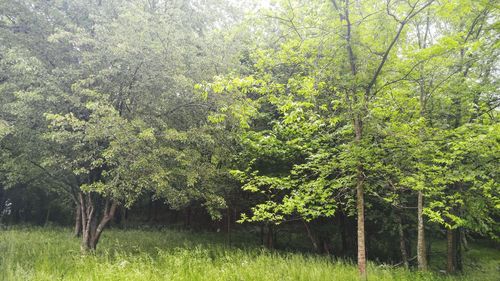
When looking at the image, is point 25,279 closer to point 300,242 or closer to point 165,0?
point 165,0

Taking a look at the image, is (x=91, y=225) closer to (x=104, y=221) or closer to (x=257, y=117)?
(x=104, y=221)

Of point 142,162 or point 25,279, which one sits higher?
point 142,162

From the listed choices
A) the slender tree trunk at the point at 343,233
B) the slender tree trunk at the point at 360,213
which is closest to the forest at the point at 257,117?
the slender tree trunk at the point at 360,213

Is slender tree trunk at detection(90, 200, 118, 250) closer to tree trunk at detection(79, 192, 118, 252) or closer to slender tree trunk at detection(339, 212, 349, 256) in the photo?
tree trunk at detection(79, 192, 118, 252)

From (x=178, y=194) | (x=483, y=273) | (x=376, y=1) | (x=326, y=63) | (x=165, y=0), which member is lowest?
(x=483, y=273)

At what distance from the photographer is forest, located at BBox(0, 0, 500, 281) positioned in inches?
222

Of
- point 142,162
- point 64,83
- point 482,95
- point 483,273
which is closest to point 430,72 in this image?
point 482,95

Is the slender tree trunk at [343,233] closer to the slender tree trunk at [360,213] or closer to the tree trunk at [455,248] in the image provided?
the tree trunk at [455,248]

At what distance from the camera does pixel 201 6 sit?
14.4 meters

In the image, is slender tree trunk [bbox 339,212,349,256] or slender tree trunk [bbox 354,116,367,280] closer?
slender tree trunk [bbox 354,116,367,280]

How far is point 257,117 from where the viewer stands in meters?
11.2

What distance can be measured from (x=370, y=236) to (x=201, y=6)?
47.4 feet

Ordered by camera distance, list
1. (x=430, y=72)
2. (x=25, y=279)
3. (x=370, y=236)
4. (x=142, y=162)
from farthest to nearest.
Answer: (x=370, y=236), (x=142, y=162), (x=430, y=72), (x=25, y=279)

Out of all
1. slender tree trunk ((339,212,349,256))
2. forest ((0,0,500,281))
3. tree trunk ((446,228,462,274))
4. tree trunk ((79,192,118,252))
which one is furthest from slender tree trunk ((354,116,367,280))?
slender tree trunk ((339,212,349,256))
